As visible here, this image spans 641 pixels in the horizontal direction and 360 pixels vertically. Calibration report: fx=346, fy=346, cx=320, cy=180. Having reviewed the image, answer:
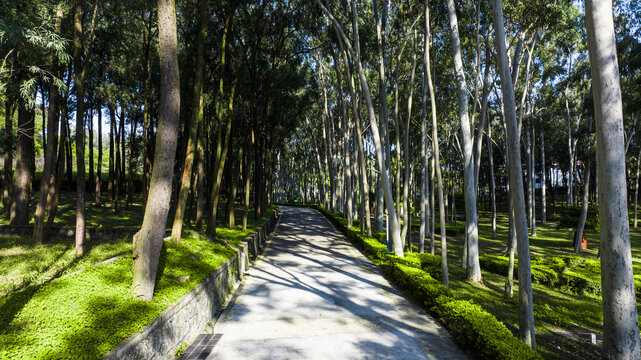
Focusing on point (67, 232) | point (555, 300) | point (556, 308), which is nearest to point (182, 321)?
point (556, 308)

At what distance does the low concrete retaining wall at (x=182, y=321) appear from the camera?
14.3 ft

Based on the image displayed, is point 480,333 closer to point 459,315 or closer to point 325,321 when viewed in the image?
point 459,315

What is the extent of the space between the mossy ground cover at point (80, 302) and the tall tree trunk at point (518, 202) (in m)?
5.76

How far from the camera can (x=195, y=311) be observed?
6.21 m

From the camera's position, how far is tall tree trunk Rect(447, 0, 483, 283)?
1031cm

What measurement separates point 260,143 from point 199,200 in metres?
8.81

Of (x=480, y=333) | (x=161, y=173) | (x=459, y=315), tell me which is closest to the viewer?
(x=480, y=333)

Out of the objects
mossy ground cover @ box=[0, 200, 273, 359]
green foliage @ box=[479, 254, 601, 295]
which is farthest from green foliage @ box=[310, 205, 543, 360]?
mossy ground cover @ box=[0, 200, 273, 359]

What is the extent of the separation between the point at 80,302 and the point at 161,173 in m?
2.32

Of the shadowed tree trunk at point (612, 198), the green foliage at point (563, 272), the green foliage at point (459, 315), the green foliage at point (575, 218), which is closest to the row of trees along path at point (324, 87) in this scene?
the shadowed tree trunk at point (612, 198)

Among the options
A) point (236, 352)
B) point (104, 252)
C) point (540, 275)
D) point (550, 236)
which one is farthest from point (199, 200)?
point (550, 236)

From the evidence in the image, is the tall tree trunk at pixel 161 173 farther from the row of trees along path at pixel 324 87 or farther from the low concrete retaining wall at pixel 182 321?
the low concrete retaining wall at pixel 182 321

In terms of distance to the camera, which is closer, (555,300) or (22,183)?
(555,300)

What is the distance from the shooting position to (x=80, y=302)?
191 inches
